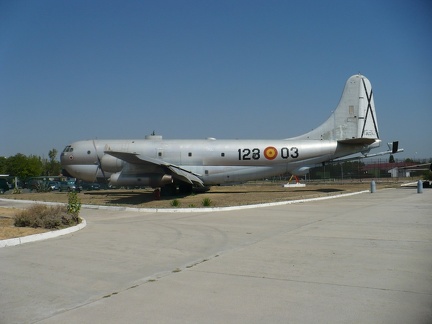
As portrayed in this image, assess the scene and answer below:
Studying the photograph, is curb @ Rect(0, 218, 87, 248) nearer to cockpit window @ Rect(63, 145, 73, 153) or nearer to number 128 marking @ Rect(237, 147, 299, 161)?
number 128 marking @ Rect(237, 147, 299, 161)

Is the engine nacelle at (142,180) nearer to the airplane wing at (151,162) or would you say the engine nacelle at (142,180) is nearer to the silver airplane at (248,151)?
the airplane wing at (151,162)

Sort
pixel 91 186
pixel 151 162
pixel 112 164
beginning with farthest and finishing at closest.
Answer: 1. pixel 91 186
2. pixel 112 164
3. pixel 151 162

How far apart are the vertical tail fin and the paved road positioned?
55.8 ft

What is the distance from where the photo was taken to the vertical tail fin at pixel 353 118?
2805 cm

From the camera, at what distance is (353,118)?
2814 cm

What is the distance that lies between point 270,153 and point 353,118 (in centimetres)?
672

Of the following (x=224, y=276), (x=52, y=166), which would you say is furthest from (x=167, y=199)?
(x=52, y=166)

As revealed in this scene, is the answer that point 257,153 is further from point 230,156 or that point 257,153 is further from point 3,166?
point 3,166

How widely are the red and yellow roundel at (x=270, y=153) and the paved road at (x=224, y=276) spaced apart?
1552 centimetres

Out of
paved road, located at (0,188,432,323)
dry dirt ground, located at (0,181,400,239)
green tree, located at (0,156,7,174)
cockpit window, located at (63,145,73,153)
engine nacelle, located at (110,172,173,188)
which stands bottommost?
paved road, located at (0,188,432,323)

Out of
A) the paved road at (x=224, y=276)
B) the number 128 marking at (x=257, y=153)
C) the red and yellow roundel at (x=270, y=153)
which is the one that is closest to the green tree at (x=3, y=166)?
the number 128 marking at (x=257, y=153)

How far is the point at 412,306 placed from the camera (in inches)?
190

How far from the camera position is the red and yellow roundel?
27.2 meters

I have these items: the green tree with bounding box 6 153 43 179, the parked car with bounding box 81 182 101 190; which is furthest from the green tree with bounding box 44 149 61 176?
the parked car with bounding box 81 182 101 190
